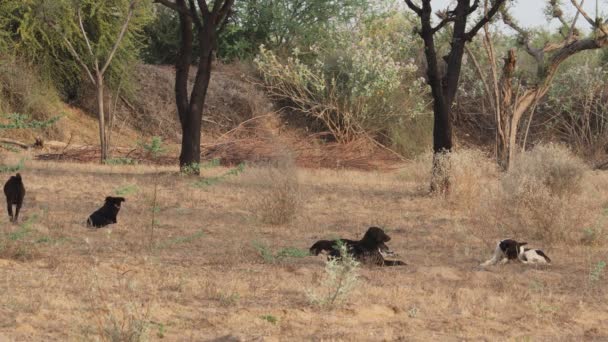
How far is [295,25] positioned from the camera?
27344mm

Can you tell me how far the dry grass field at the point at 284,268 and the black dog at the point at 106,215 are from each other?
0.63 ft

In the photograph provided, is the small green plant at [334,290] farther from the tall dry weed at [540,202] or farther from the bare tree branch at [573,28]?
the bare tree branch at [573,28]

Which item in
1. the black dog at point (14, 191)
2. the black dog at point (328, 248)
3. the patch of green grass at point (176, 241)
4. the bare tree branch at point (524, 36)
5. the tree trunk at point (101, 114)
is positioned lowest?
the patch of green grass at point (176, 241)

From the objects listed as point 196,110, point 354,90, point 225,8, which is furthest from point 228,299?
point 354,90

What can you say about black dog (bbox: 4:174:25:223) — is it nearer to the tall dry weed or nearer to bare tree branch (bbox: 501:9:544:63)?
the tall dry weed

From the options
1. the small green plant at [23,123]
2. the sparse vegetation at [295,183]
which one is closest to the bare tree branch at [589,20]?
the sparse vegetation at [295,183]

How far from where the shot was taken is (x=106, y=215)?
29.1 ft

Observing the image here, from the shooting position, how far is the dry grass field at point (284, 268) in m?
5.08

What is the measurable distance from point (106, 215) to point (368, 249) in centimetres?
302

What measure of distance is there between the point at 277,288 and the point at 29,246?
2326mm

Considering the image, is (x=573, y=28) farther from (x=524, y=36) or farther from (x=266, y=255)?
(x=266, y=255)

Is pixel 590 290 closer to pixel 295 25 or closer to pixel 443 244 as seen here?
pixel 443 244

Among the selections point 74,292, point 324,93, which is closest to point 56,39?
point 324,93

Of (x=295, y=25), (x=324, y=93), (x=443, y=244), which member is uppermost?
(x=295, y=25)
